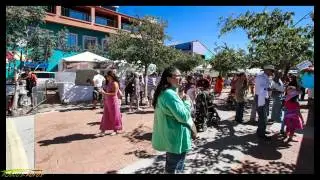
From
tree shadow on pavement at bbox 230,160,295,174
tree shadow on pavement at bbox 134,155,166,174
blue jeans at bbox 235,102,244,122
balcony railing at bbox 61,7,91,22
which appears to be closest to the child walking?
tree shadow on pavement at bbox 230,160,295,174

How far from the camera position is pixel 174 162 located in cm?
381

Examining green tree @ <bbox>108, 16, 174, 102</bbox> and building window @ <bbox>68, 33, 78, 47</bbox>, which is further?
building window @ <bbox>68, 33, 78, 47</bbox>

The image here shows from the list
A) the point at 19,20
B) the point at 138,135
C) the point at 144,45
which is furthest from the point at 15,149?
the point at 144,45

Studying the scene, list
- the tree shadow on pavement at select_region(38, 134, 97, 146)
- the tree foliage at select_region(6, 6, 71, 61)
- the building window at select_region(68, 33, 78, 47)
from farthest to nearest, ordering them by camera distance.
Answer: the building window at select_region(68, 33, 78, 47)
the tree foliage at select_region(6, 6, 71, 61)
the tree shadow on pavement at select_region(38, 134, 97, 146)

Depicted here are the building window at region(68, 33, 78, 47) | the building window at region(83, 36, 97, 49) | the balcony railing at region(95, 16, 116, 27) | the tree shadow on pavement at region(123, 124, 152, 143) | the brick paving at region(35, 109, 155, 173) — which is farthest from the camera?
the balcony railing at region(95, 16, 116, 27)

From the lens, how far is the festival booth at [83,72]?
14.9 metres

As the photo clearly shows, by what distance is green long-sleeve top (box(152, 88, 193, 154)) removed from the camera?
11.7ft

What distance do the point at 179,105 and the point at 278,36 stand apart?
19.9 ft

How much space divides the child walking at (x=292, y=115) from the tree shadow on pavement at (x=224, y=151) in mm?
393

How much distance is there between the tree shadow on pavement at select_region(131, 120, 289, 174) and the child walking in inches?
15.5

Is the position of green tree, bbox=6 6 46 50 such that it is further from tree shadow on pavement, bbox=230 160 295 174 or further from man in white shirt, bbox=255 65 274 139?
tree shadow on pavement, bbox=230 160 295 174
